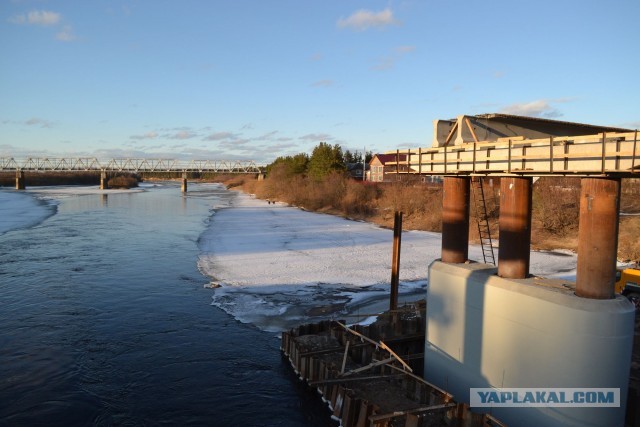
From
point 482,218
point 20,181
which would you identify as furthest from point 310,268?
point 20,181

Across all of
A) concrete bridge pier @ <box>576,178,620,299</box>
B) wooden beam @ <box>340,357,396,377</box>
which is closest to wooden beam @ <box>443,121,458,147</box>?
concrete bridge pier @ <box>576,178,620,299</box>

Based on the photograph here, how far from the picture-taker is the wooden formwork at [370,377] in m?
11.2

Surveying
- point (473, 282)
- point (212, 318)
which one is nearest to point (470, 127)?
point (473, 282)

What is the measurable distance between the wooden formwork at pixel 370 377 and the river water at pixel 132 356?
714mm

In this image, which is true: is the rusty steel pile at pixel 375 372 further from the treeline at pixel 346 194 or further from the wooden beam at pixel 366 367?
the treeline at pixel 346 194

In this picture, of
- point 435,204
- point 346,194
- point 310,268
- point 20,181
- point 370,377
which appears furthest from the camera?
point 20,181

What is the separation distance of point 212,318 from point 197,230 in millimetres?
31006

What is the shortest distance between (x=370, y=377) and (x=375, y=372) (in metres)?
0.79

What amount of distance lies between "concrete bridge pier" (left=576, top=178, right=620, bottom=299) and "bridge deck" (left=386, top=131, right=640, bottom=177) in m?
0.39

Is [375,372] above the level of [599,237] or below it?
below

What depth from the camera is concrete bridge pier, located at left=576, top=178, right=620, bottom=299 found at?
405 inches

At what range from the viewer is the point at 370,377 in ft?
44.6

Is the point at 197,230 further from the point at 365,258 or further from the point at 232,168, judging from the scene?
the point at 232,168

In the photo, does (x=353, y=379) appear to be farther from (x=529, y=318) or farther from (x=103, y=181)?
(x=103, y=181)
